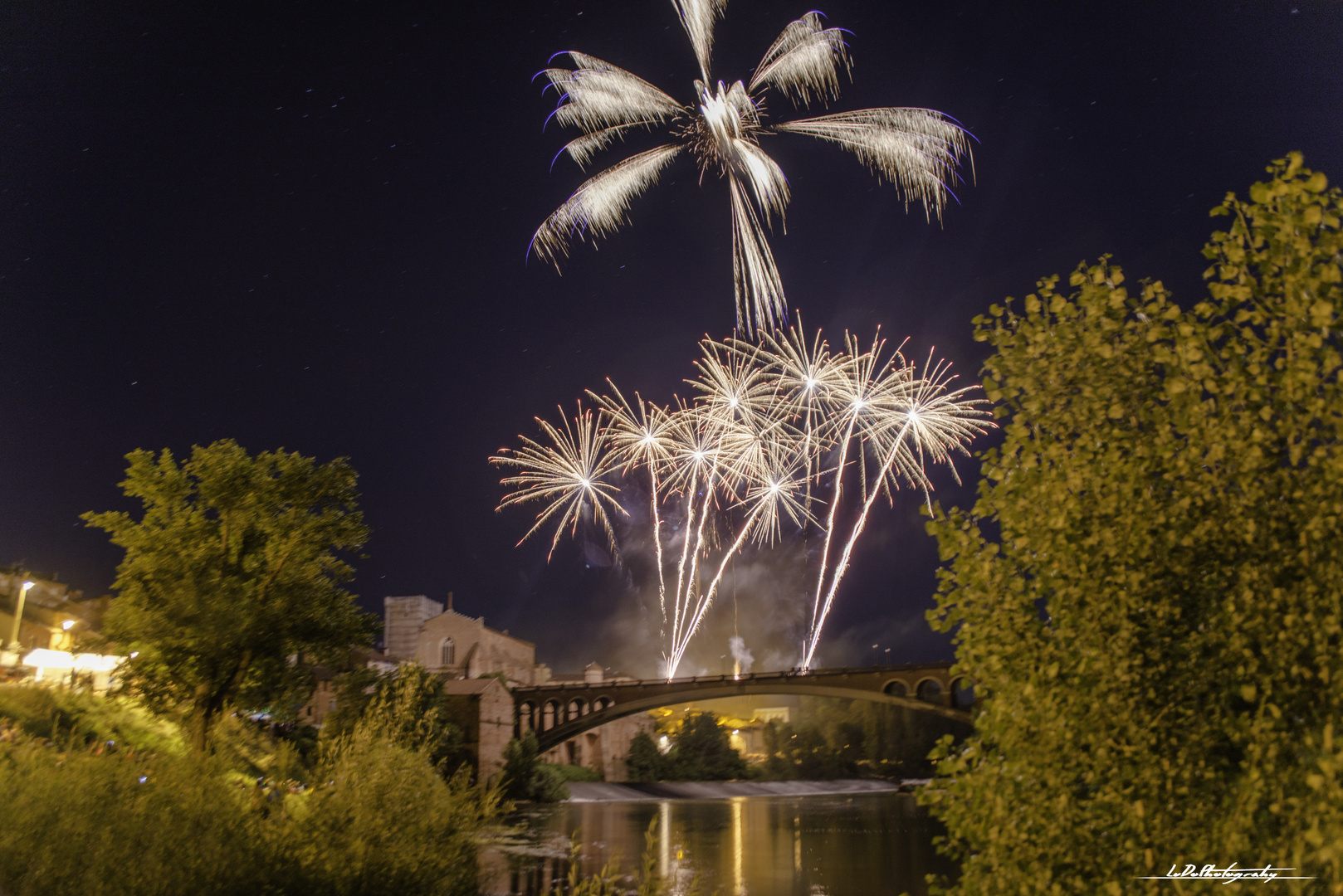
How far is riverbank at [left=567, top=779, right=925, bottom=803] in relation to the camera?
81750 millimetres

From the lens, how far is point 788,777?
107 meters

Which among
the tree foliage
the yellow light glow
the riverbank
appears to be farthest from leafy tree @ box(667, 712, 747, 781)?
the tree foliage

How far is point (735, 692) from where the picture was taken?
58.2 m

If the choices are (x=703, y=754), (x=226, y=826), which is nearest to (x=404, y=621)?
(x=703, y=754)

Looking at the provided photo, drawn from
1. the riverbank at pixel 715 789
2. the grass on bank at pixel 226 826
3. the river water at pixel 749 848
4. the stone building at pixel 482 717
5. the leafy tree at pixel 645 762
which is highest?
the grass on bank at pixel 226 826

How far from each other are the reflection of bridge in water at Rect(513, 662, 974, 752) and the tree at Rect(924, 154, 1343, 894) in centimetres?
4888

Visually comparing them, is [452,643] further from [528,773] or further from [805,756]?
[805,756]

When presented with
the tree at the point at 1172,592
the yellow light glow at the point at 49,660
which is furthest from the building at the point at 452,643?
the tree at the point at 1172,592

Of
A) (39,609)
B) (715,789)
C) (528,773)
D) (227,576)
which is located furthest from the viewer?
(715,789)

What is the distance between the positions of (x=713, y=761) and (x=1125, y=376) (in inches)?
4244

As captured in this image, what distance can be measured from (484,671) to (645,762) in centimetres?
2284

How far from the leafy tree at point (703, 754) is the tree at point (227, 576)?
8674cm

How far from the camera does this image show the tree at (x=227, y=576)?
66.5 ft

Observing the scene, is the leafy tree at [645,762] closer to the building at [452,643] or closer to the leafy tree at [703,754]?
the leafy tree at [703,754]
